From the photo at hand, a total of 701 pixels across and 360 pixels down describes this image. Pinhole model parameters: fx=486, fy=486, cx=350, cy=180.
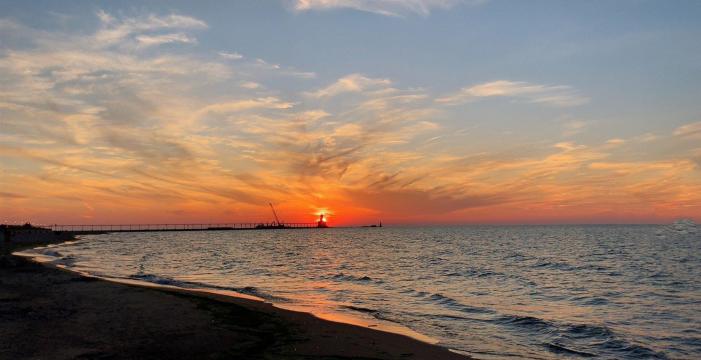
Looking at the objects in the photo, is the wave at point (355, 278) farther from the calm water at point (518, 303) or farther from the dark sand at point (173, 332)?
the dark sand at point (173, 332)

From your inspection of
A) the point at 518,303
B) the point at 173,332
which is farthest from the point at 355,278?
the point at 173,332

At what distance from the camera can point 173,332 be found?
20.1 m

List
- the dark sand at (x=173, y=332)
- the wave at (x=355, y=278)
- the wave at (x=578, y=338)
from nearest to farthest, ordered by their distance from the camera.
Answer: the dark sand at (x=173, y=332)
the wave at (x=578, y=338)
the wave at (x=355, y=278)

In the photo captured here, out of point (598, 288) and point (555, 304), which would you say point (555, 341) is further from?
point (598, 288)

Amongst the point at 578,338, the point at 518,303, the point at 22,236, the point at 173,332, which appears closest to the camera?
the point at 173,332

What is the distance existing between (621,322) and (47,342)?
1106 inches

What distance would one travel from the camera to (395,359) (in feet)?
55.4

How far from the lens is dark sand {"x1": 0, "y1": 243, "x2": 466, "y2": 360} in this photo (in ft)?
54.6

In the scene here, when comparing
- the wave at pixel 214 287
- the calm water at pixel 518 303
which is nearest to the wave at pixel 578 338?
the calm water at pixel 518 303

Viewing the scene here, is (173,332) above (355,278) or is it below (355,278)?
above

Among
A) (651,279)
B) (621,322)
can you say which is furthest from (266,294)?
(651,279)

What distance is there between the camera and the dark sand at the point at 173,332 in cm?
1664

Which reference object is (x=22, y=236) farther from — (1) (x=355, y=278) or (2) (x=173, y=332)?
(2) (x=173, y=332)

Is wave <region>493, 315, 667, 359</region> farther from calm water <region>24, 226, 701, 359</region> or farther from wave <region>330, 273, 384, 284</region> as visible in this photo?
wave <region>330, 273, 384, 284</region>
